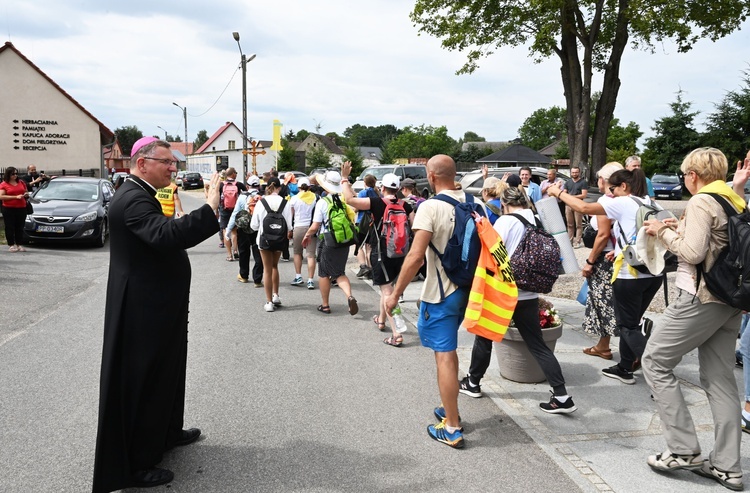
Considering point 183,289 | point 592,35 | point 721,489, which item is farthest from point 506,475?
point 592,35

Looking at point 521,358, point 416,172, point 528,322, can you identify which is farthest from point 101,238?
point 416,172

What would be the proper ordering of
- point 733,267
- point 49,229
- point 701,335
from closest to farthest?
→ point 733,267
point 701,335
point 49,229

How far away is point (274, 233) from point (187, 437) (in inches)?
165

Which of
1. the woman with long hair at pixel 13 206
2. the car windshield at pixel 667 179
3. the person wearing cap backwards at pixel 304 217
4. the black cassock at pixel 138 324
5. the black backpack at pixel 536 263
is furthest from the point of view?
the car windshield at pixel 667 179

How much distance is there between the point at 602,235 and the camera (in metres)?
5.26

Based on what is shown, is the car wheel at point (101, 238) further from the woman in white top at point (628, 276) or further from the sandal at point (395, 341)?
the woman in white top at point (628, 276)

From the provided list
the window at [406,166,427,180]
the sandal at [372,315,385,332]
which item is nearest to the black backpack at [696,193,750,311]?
the sandal at [372,315,385,332]

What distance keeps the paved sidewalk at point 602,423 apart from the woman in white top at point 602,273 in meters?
0.45

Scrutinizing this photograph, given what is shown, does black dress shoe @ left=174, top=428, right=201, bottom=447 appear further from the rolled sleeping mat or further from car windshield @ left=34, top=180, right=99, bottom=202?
car windshield @ left=34, top=180, right=99, bottom=202

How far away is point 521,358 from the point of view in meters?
5.15

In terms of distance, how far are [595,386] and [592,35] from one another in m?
18.0

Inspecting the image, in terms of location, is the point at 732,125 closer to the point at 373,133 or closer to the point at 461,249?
the point at 461,249

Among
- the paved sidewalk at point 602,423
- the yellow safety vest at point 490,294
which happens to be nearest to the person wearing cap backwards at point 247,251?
the paved sidewalk at point 602,423

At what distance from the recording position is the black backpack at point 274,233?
7.80 m
